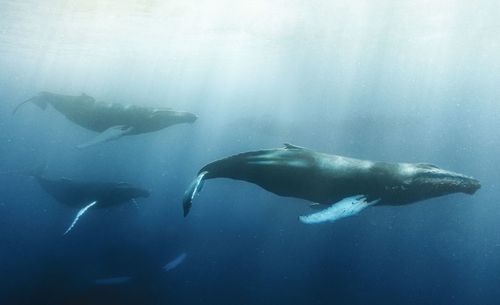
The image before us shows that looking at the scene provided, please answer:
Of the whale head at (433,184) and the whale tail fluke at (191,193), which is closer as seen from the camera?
the whale head at (433,184)

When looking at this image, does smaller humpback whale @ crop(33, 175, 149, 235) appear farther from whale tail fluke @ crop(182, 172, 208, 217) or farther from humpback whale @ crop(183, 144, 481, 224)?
humpback whale @ crop(183, 144, 481, 224)

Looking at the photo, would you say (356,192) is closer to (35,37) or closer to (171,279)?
(171,279)

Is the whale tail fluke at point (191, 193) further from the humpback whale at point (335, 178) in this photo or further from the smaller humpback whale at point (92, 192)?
the smaller humpback whale at point (92, 192)

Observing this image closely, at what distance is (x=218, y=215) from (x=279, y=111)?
1616 inches

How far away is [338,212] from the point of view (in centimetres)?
648

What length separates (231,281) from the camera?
92.5 ft

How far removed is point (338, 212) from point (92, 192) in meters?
12.4

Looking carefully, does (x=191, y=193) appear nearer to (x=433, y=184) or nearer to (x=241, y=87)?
(x=433, y=184)

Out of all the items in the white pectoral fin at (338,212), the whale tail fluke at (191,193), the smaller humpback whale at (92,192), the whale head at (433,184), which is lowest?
the smaller humpback whale at (92,192)

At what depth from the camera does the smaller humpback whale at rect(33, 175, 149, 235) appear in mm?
15578

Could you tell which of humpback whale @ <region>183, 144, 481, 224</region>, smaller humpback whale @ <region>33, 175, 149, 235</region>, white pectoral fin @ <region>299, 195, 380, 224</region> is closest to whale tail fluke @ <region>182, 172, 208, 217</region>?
humpback whale @ <region>183, 144, 481, 224</region>

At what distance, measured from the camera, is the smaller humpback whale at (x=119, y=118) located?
13602 millimetres

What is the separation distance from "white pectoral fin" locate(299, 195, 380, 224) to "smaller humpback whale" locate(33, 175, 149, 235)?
377 inches

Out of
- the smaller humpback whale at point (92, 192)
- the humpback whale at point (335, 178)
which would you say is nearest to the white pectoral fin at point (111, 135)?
the smaller humpback whale at point (92, 192)
